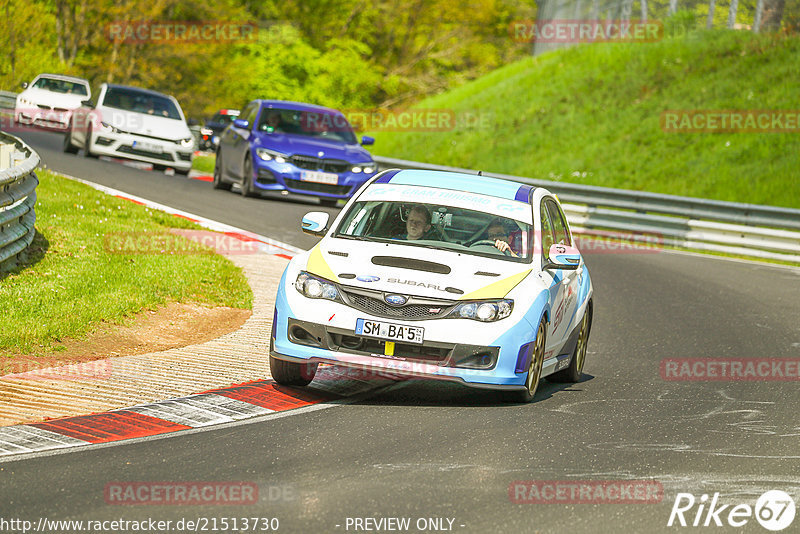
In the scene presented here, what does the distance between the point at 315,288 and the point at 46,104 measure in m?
28.7

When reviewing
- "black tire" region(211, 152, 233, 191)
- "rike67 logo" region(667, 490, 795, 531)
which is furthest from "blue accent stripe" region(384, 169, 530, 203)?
"black tire" region(211, 152, 233, 191)

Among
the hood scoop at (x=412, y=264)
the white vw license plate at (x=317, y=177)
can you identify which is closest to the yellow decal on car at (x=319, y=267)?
the hood scoop at (x=412, y=264)

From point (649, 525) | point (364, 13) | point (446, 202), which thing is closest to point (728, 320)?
point (446, 202)

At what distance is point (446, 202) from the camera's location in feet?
31.4

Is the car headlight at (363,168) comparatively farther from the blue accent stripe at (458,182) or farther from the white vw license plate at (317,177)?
the blue accent stripe at (458,182)

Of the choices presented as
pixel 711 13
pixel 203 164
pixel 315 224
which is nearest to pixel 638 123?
pixel 711 13

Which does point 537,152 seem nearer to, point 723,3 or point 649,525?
point 723,3

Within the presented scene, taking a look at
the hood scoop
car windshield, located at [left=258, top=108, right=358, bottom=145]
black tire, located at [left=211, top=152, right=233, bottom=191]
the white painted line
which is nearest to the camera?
the white painted line

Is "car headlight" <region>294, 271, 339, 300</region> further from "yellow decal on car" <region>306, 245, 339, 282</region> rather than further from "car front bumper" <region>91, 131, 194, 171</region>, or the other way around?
"car front bumper" <region>91, 131, 194, 171</region>

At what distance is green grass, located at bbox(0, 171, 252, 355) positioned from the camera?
10.4 metres

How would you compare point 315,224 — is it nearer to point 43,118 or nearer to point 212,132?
point 43,118

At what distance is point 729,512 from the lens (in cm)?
618

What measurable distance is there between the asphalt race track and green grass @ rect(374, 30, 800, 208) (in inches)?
713

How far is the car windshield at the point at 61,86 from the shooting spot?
118ft
